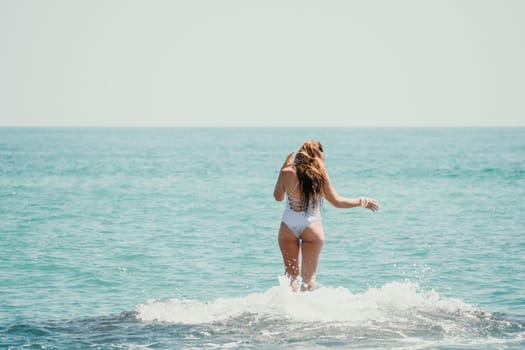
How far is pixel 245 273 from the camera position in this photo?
15.2 m

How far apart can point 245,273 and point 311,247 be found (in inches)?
234

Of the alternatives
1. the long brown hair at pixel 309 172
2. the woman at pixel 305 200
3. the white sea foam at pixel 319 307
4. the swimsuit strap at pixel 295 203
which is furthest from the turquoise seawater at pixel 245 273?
the long brown hair at pixel 309 172

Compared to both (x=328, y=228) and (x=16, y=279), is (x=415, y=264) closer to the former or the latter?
(x=328, y=228)

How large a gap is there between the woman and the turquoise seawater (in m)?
0.71

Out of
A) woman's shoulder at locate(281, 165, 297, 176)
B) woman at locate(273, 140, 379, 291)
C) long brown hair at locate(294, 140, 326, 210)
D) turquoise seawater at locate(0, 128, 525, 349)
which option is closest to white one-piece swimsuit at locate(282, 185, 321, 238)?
woman at locate(273, 140, 379, 291)

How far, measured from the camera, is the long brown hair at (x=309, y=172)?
9.19 m

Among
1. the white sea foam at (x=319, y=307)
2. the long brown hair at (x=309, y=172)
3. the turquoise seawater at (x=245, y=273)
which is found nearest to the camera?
the long brown hair at (x=309, y=172)

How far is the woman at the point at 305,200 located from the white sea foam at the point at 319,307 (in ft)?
1.74

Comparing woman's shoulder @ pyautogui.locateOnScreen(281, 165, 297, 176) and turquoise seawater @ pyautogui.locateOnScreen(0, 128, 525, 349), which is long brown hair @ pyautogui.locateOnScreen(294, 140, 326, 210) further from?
turquoise seawater @ pyautogui.locateOnScreen(0, 128, 525, 349)

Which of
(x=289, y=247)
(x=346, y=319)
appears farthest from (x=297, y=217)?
(x=346, y=319)

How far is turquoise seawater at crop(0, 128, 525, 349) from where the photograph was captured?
30.5ft

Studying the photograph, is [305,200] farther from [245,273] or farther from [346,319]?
[245,273]

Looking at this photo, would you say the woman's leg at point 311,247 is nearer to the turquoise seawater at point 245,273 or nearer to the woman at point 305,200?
the woman at point 305,200

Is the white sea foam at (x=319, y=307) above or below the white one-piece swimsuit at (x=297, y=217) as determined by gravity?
below
